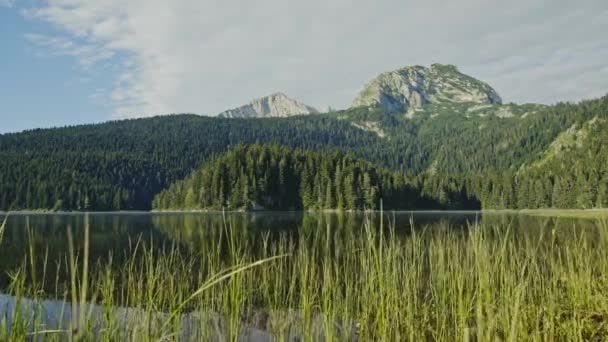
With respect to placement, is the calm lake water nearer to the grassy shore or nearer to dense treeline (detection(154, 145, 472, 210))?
the grassy shore

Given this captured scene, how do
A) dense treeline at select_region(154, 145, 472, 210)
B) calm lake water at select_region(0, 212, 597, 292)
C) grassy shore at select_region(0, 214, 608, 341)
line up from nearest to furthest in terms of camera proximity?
grassy shore at select_region(0, 214, 608, 341) < calm lake water at select_region(0, 212, 597, 292) < dense treeline at select_region(154, 145, 472, 210)

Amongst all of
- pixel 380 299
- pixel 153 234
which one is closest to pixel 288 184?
pixel 153 234

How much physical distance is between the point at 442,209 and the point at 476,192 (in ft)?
76.7

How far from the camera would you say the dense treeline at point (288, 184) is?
138 meters

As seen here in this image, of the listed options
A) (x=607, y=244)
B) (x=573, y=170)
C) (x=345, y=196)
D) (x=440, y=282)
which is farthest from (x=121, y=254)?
(x=573, y=170)

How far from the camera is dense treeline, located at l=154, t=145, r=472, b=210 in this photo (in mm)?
138500

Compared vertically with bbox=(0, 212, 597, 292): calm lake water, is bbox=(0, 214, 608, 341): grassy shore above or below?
above

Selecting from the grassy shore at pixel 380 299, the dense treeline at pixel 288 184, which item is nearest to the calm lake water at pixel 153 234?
the grassy shore at pixel 380 299

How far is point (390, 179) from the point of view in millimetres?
158750

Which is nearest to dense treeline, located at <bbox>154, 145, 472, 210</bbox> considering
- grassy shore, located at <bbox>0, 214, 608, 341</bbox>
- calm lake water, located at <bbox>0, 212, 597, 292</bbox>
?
calm lake water, located at <bbox>0, 212, 597, 292</bbox>

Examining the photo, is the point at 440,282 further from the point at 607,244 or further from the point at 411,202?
the point at 411,202

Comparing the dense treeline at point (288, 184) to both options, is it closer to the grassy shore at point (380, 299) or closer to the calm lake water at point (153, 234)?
the calm lake water at point (153, 234)

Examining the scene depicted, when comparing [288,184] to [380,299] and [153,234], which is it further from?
[380,299]

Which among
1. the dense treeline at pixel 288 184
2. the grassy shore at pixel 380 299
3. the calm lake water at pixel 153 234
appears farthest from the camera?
the dense treeline at pixel 288 184
